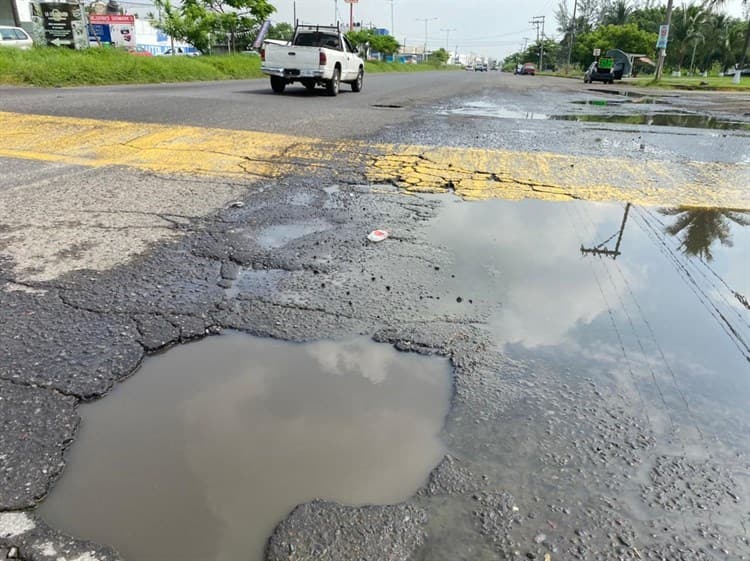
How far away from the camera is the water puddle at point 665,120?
12156 millimetres

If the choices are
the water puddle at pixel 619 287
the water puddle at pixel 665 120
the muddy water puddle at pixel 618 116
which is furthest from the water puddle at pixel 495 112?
the water puddle at pixel 619 287

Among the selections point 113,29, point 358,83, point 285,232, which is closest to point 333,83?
point 358,83

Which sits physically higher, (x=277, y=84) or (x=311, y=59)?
(x=311, y=59)

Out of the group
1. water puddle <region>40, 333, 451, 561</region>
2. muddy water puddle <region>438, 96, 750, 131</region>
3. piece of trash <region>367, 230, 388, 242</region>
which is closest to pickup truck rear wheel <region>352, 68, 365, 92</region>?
muddy water puddle <region>438, 96, 750, 131</region>

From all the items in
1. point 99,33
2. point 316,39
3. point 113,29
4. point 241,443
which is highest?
point 113,29

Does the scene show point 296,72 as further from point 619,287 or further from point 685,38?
point 685,38

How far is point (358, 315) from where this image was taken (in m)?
3.26

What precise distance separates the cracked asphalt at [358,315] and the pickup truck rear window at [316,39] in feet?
31.5

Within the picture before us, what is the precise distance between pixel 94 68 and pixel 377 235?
19.0 metres

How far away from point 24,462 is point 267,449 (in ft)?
2.88

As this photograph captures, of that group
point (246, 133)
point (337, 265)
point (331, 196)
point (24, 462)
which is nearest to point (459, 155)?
point (331, 196)

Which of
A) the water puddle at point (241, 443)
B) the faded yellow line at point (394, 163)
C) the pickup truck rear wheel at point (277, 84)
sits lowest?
the water puddle at point (241, 443)

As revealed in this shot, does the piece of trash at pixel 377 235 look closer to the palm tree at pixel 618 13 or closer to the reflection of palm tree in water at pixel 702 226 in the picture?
the reflection of palm tree in water at pixel 702 226

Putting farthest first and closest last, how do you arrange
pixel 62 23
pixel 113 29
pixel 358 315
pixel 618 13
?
pixel 618 13
pixel 113 29
pixel 62 23
pixel 358 315
